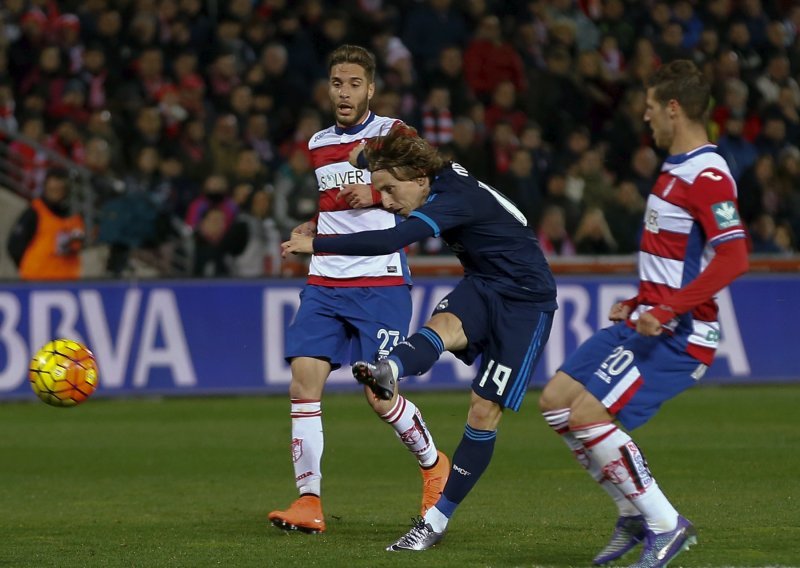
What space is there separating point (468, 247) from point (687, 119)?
1484mm

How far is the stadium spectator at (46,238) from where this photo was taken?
15.9 m

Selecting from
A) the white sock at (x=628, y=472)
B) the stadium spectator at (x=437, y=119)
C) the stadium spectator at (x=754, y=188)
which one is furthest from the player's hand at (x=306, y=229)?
the stadium spectator at (x=754, y=188)

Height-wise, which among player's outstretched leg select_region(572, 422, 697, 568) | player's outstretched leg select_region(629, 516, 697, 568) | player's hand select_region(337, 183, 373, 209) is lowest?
player's outstretched leg select_region(629, 516, 697, 568)

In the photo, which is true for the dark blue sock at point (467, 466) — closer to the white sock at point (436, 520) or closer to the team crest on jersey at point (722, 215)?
the white sock at point (436, 520)

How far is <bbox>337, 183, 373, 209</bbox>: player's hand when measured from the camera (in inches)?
320

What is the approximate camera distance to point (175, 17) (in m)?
19.4

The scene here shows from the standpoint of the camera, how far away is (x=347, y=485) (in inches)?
400

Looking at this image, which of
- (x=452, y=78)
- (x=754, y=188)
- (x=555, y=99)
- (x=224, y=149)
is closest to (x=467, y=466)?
(x=224, y=149)

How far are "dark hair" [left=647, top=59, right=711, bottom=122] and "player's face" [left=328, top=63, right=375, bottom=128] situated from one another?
2313 millimetres

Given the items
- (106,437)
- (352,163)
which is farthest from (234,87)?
(352,163)

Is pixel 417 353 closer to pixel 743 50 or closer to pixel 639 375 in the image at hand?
pixel 639 375

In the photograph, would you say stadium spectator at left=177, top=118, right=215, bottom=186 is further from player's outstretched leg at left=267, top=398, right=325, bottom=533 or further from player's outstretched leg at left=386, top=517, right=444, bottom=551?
player's outstretched leg at left=386, top=517, right=444, bottom=551

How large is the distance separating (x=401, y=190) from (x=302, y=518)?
1.87 m

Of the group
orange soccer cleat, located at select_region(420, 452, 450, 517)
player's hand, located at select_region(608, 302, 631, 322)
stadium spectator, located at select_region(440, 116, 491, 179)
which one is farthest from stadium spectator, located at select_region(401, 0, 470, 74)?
player's hand, located at select_region(608, 302, 631, 322)
